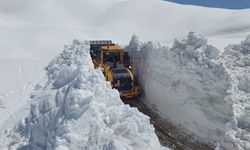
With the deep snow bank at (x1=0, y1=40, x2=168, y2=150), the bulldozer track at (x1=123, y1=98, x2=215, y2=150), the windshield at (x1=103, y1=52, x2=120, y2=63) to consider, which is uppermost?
the windshield at (x1=103, y1=52, x2=120, y2=63)

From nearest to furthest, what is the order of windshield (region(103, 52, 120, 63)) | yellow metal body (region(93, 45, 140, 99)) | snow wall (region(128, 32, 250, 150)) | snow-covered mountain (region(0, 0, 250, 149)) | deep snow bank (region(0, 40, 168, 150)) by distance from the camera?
deep snow bank (region(0, 40, 168, 150)) < snow wall (region(128, 32, 250, 150)) < yellow metal body (region(93, 45, 140, 99)) < windshield (region(103, 52, 120, 63)) < snow-covered mountain (region(0, 0, 250, 149))

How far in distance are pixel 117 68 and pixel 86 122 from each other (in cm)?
727

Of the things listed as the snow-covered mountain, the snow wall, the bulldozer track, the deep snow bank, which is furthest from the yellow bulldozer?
the snow-covered mountain

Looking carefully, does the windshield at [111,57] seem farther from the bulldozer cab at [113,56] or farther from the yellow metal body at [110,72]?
the yellow metal body at [110,72]

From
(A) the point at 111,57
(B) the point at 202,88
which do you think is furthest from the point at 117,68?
(B) the point at 202,88

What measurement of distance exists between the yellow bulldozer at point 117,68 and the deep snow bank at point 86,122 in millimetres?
3812

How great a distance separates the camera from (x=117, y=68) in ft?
53.6

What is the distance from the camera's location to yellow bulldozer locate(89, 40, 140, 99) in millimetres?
15859

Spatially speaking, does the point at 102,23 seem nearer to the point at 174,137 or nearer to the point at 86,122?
the point at 174,137

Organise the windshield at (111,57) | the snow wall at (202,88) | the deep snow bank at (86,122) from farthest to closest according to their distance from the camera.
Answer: the windshield at (111,57) → the snow wall at (202,88) → the deep snow bank at (86,122)

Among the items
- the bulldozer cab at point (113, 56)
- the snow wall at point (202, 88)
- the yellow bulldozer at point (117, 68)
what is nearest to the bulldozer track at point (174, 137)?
the snow wall at point (202, 88)

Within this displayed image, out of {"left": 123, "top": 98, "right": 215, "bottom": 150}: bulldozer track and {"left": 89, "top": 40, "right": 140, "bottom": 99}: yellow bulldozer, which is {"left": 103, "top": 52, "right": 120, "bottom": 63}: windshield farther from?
{"left": 123, "top": 98, "right": 215, "bottom": 150}: bulldozer track

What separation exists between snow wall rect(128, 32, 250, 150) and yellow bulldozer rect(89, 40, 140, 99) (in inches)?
25.4

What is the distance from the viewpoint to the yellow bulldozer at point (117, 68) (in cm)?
1586
